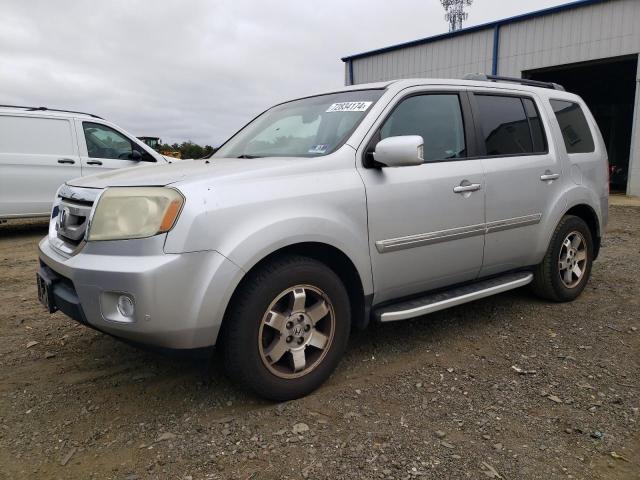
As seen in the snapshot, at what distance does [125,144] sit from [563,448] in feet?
25.4

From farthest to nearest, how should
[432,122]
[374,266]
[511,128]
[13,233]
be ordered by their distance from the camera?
1. [13,233]
2. [511,128]
3. [432,122]
4. [374,266]

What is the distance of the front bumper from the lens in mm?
2258

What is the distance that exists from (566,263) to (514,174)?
1.11 metres

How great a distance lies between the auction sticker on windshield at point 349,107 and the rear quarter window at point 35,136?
590cm

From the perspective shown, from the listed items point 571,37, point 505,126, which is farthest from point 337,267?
point 571,37

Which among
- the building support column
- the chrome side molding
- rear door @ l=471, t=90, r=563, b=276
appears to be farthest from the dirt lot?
the building support column

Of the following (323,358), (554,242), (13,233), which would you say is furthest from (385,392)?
(13,233)

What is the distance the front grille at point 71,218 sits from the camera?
2609 mm

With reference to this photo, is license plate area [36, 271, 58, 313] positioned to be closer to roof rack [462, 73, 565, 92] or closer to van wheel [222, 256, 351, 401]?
van wheel [222, 256, 351, 401]

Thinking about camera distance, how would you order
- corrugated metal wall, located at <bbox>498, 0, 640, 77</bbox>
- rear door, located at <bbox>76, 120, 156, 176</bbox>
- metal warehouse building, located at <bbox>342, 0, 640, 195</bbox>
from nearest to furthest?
rear door, located at <bbox>76, 120, 156, 176</bbox>
corrugated metal wall, located at <bbox>498, 0, 640, 77</bbox>
metal warehouse building, located at <bbox>342, 0, 640, 195</bbox>

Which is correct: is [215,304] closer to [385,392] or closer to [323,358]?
[323,358]

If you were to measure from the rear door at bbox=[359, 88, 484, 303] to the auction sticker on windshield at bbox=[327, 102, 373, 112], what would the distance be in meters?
0.14

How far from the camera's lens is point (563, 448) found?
7.52ft

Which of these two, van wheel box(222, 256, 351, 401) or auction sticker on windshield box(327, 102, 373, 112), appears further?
auction sticker on windshield box(327, 102, 373, 112)
